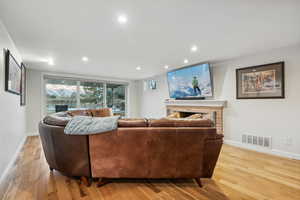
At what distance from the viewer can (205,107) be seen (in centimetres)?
427

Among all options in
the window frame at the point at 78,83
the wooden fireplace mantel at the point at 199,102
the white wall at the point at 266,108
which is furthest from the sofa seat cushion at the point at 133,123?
the window frame at the point at 78,83

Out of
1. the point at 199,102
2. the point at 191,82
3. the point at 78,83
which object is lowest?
the point at 199,102

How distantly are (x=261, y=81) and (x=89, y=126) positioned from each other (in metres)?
3.61

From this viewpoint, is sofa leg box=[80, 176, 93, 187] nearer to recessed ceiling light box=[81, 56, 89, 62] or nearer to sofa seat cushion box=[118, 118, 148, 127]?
sofa seat cushion box=[118, 118, 148, 127]

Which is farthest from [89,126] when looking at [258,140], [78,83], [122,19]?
[78,83]

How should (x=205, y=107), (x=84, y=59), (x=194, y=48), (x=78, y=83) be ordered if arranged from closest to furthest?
1. (x=194, y=48)
2. (x=84, y=59)
3. (x=205, y=107)
4. (x=78, y=83)

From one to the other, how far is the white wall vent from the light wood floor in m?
0.72

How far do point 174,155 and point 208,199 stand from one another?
0.58 meters

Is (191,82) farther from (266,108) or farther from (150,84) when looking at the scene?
(150,84)

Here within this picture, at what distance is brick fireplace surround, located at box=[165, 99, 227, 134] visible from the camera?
3.97 m

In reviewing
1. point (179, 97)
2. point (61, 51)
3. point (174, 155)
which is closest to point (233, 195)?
point (174, 155)

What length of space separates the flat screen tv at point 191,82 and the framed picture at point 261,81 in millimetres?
720

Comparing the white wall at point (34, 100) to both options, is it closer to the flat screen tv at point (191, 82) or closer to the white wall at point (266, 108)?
the flat screen tv at point (191, 82)

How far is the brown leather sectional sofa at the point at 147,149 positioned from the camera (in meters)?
1.86
